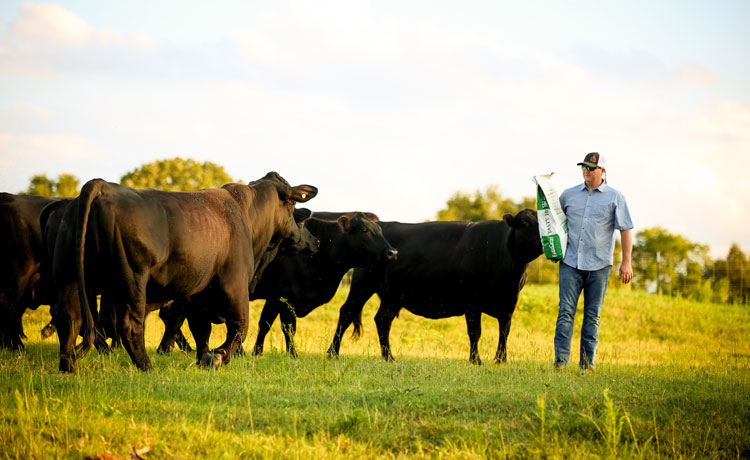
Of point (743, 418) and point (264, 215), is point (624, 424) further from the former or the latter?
point (264, 215)

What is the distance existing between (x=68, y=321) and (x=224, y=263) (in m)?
A: 1.90

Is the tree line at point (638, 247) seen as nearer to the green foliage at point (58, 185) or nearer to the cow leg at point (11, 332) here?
Result: the green foliage at point (58, 185)

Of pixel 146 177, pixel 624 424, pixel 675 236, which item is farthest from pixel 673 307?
pixel 675 236

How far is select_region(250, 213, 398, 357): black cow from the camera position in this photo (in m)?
12.0

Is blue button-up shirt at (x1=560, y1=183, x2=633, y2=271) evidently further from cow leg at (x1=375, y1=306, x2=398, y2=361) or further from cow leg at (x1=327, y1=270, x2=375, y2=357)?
cow leg at (x1=327, y1=270, x2=375, y2=357)

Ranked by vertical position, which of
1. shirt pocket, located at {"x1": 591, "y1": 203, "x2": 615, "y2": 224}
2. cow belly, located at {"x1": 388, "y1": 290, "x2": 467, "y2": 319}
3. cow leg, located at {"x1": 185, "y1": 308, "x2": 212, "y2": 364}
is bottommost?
cow leg, located at {"x1": 185, "y1": 308, "x2": 212, "y2": 364}

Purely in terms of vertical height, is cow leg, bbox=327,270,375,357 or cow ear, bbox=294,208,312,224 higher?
cow ear, bbox=294,208,312,224

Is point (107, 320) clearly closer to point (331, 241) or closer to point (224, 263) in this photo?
point (224, 263)

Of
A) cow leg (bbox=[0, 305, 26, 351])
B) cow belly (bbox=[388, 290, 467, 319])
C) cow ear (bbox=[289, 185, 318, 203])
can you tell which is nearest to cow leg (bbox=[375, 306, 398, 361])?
cow belly (bbox=[388, 290, 467, 319])

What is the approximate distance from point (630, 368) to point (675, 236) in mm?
75069

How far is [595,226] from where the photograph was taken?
32.9 feet

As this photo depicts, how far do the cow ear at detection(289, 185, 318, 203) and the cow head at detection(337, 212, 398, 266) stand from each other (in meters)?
1.15

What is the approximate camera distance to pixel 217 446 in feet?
18.4

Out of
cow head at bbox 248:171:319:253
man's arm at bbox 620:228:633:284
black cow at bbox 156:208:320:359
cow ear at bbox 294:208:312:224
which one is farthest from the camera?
cow ear at bbox 294:208:312:224
